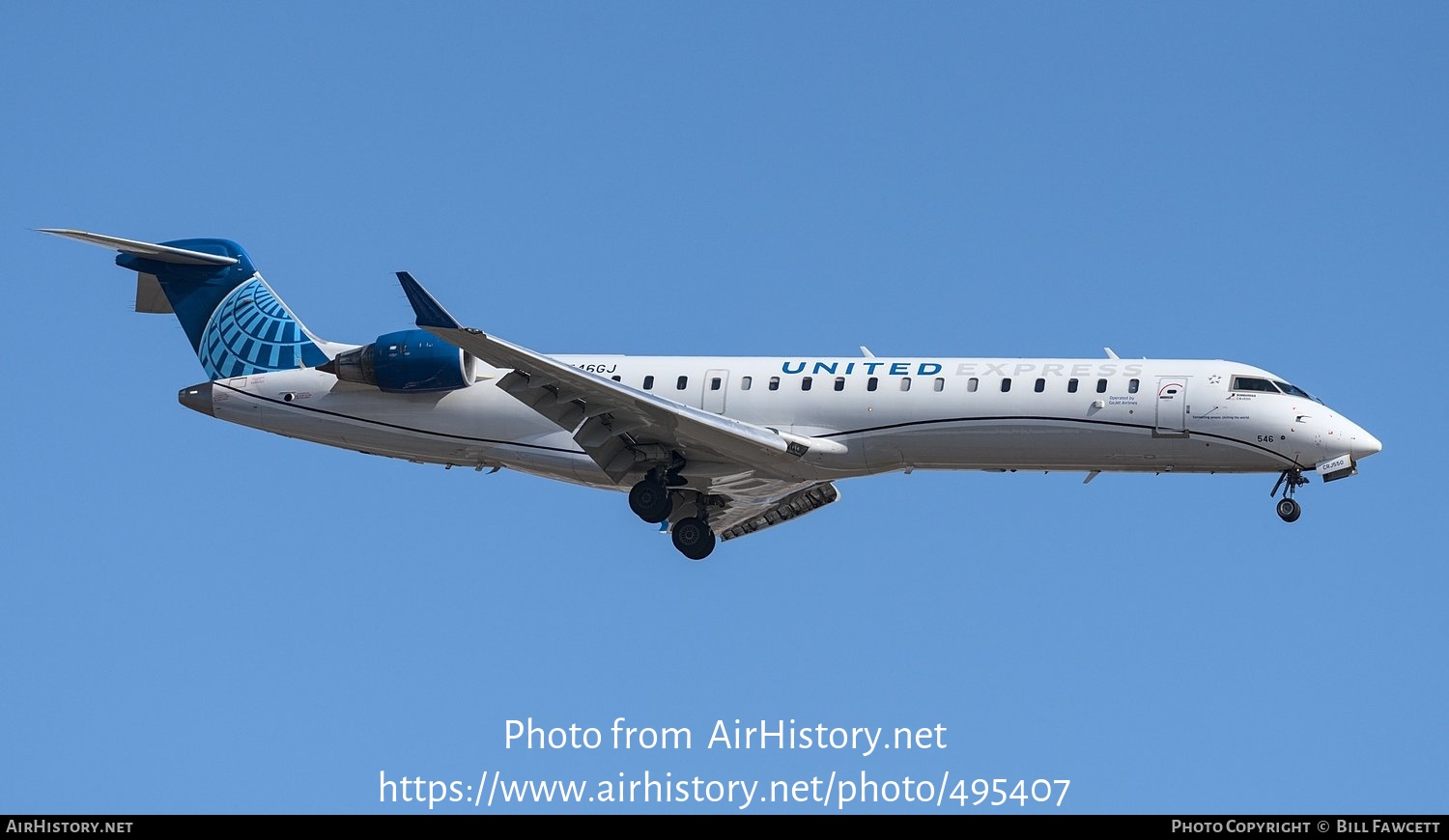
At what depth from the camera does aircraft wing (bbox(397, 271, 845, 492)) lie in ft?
96.5

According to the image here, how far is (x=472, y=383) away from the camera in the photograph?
32031 millimetres

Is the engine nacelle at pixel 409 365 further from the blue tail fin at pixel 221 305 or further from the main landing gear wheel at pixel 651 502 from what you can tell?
the main landing gear wheel at pixel 651 502

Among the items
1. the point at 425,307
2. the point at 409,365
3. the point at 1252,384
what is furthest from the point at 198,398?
the point at 1252,384

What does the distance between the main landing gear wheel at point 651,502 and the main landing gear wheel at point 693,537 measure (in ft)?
5.58

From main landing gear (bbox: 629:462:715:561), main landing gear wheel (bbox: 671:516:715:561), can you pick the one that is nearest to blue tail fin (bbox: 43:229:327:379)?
main landing gear (bbox: 629:462:715:561)

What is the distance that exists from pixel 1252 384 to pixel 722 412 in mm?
7795

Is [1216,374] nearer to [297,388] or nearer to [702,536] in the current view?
[702,536]

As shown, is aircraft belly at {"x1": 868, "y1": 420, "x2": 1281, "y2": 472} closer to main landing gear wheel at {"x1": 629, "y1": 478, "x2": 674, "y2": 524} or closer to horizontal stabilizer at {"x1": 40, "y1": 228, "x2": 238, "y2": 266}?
main landing gear wheel at {"x1": 629, "y1": 478, "x2": 674, "y2": 524}

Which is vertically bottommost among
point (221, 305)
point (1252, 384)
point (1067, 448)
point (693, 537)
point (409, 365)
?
point (693, 537)

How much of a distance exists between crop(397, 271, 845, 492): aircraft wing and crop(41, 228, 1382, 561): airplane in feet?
0.13

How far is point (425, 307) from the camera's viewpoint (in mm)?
27828

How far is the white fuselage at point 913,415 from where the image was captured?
29812 millimetres

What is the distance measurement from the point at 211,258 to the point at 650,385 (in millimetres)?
8004

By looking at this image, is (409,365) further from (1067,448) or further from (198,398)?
(1067,448)
